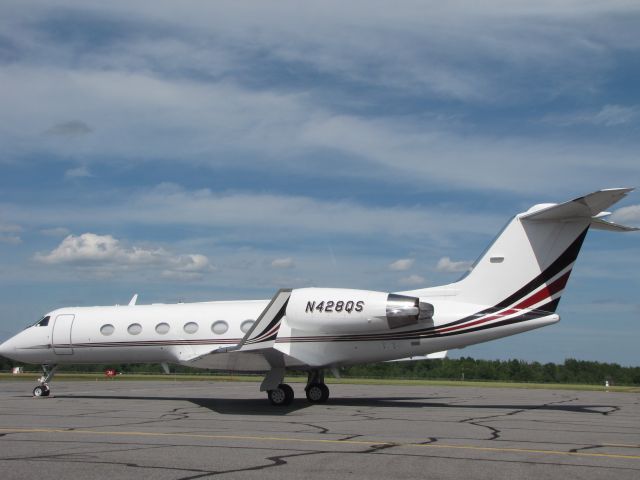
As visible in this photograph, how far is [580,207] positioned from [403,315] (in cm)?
502

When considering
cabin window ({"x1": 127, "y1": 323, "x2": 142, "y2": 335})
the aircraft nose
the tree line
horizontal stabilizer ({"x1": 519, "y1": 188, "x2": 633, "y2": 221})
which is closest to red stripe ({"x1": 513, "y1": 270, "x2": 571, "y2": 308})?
horizontal stabilizer ({"x1": 519, "y1": 188, "x2": 633, "y2": 221})

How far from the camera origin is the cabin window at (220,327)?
2122 cm

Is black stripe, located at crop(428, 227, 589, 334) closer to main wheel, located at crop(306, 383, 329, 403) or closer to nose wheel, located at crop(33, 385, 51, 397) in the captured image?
main wheel, located at crop(306, 383, 329, 403)

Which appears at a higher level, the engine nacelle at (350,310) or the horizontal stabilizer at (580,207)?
the horizontal stabilizer at (580,207)

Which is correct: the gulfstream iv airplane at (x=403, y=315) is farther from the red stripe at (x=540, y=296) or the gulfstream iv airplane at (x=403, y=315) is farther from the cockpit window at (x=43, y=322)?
the cockpit window at (x=43, y=322)

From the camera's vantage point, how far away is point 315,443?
11266 mm

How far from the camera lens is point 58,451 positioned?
10164mm

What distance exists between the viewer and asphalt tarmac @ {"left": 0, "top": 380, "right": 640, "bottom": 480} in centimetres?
862

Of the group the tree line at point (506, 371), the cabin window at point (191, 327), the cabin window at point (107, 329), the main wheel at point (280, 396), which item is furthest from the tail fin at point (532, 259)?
the tree line at point (506, 371)

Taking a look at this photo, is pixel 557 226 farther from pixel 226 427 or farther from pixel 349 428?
pixel 226 427

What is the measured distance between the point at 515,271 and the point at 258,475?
39.6 ft

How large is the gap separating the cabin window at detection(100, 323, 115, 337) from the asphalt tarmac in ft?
11.6

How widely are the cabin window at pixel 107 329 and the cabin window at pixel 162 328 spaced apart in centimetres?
161

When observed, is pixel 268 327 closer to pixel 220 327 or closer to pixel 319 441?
pixel 220 327
